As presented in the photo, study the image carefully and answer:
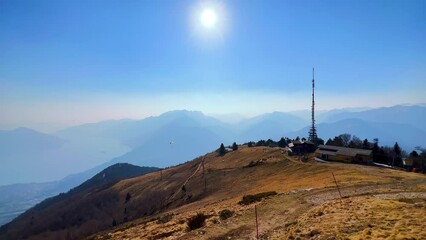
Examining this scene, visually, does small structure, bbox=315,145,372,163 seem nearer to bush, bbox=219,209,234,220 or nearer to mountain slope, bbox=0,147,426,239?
mountain slope, bbox=0,147,426,239

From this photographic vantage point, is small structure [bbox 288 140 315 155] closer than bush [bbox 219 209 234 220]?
No

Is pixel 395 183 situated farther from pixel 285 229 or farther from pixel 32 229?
pixel 32 229

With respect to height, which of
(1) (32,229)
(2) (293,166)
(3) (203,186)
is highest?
(2) (293,166)

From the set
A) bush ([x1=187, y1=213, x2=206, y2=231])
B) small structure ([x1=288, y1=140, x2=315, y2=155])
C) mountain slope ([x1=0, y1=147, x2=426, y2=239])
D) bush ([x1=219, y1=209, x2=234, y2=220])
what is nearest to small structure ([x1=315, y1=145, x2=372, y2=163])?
mountain slope ([x1=0, y1=147, x2=426, y2=239])

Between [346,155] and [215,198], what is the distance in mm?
42189

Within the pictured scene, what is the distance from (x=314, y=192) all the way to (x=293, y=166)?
3796cm

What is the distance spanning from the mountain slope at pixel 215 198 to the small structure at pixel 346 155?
10888 mm

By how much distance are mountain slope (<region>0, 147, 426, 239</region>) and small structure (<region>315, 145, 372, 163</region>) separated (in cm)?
1089

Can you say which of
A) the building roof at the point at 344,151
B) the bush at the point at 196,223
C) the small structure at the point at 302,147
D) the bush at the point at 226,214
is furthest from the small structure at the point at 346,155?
the bush at the point at 196,223

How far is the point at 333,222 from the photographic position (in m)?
23.2

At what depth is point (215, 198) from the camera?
66.4 m

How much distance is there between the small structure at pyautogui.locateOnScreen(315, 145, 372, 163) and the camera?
275 ft

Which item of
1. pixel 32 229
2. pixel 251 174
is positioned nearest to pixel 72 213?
pixel 32 229

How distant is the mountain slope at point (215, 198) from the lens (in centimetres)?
3186
